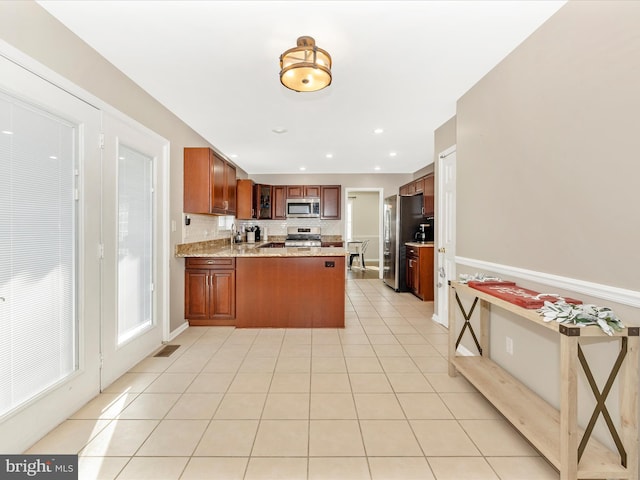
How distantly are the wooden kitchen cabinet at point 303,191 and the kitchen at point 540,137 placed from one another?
3.71 m

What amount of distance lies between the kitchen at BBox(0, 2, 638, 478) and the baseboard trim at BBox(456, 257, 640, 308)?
0.04ft

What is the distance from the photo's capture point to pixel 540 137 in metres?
1.83

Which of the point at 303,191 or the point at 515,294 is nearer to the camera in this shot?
the point at 515,294

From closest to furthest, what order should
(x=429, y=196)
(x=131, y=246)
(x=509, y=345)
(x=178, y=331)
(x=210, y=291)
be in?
(x=509, y=345) < (x=131, y=246) < (x=178, y=331) < (x=210, y=291) < (x=429, y=196)

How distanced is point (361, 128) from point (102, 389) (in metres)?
3.64

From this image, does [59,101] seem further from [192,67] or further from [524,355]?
[524,355]

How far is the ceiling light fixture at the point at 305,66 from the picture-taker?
5.87 ft

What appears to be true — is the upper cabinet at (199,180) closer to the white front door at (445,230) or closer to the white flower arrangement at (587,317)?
the white front door at (445,230)

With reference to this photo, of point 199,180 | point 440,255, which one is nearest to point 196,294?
point 199,180

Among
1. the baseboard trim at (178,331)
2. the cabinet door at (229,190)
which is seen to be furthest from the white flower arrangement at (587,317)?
the cabinet door at (229,190)

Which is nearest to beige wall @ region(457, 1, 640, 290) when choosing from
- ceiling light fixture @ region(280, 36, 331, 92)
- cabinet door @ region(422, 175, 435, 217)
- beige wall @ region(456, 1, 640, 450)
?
beige wall @ region(456, 1, 640, 450)

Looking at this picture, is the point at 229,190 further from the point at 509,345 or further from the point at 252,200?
the point at 509,345

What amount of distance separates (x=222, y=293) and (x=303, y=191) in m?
3.40

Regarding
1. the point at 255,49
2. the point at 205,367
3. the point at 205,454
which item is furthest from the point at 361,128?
the point at 205,454
